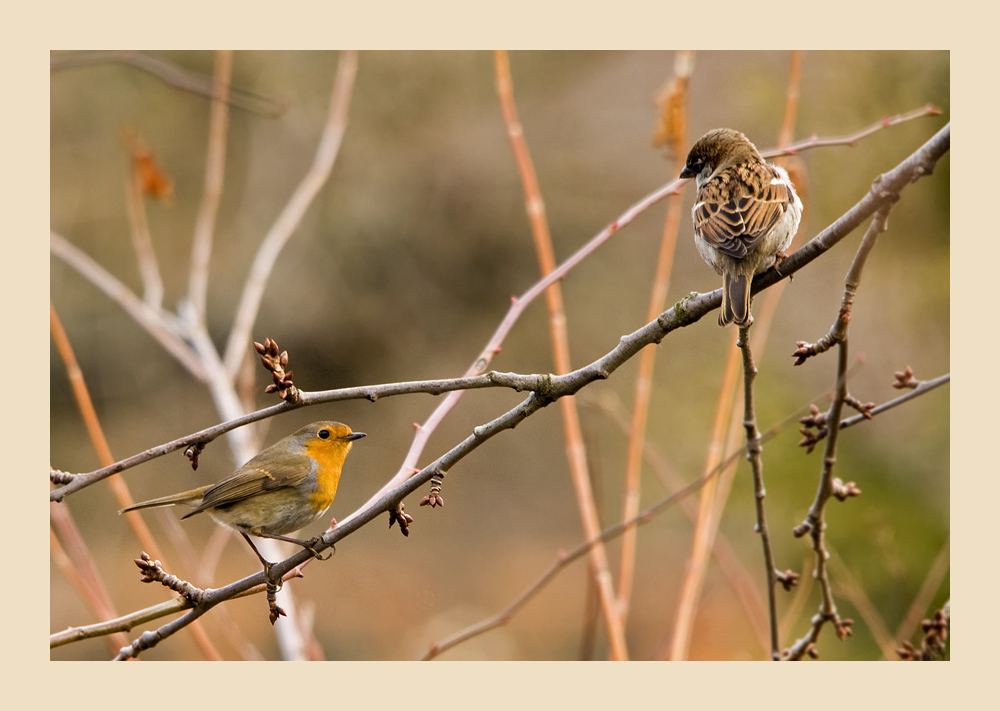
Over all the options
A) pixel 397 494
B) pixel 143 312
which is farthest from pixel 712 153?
pixel 143 312

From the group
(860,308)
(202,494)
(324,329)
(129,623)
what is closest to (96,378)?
(324,329)

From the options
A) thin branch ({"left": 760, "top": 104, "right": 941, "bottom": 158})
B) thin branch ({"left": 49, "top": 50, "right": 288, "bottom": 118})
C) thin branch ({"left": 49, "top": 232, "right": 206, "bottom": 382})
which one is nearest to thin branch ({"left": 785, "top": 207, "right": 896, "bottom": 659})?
thin branch ({"left": 760, "top": 104, "right": 941, "bottom": 158})

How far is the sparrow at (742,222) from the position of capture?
1692 millimetres

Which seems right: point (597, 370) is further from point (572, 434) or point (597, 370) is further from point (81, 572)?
point (81, 572)

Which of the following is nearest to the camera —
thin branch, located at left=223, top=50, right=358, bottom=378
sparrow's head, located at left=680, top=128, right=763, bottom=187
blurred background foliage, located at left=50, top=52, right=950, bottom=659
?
sparrow's head, located at left=680, top=128, right=763, bottom=187

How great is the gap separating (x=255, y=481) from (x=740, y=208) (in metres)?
1.29

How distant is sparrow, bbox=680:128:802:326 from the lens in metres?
1.69

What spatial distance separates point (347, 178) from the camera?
12.7 feet

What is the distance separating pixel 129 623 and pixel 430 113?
256 centimetres

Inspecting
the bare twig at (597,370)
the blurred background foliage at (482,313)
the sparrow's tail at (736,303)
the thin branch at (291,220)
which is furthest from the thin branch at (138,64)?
the sparrow's tail at (736,303)

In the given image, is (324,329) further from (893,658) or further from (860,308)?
(893,658)

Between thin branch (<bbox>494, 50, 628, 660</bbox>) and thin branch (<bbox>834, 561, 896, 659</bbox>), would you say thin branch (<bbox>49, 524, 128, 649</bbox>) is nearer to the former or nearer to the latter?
thin branch (<bbox>494, 50, 628, 660</bbox>)

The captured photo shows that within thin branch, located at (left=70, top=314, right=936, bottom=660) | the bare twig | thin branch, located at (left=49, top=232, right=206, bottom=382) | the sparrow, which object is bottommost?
thin branch, located at (left=70, top=314, right=936, bottom=660)

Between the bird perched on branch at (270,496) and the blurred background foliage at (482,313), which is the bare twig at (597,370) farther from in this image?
the blurred background foliage at (482,313)
